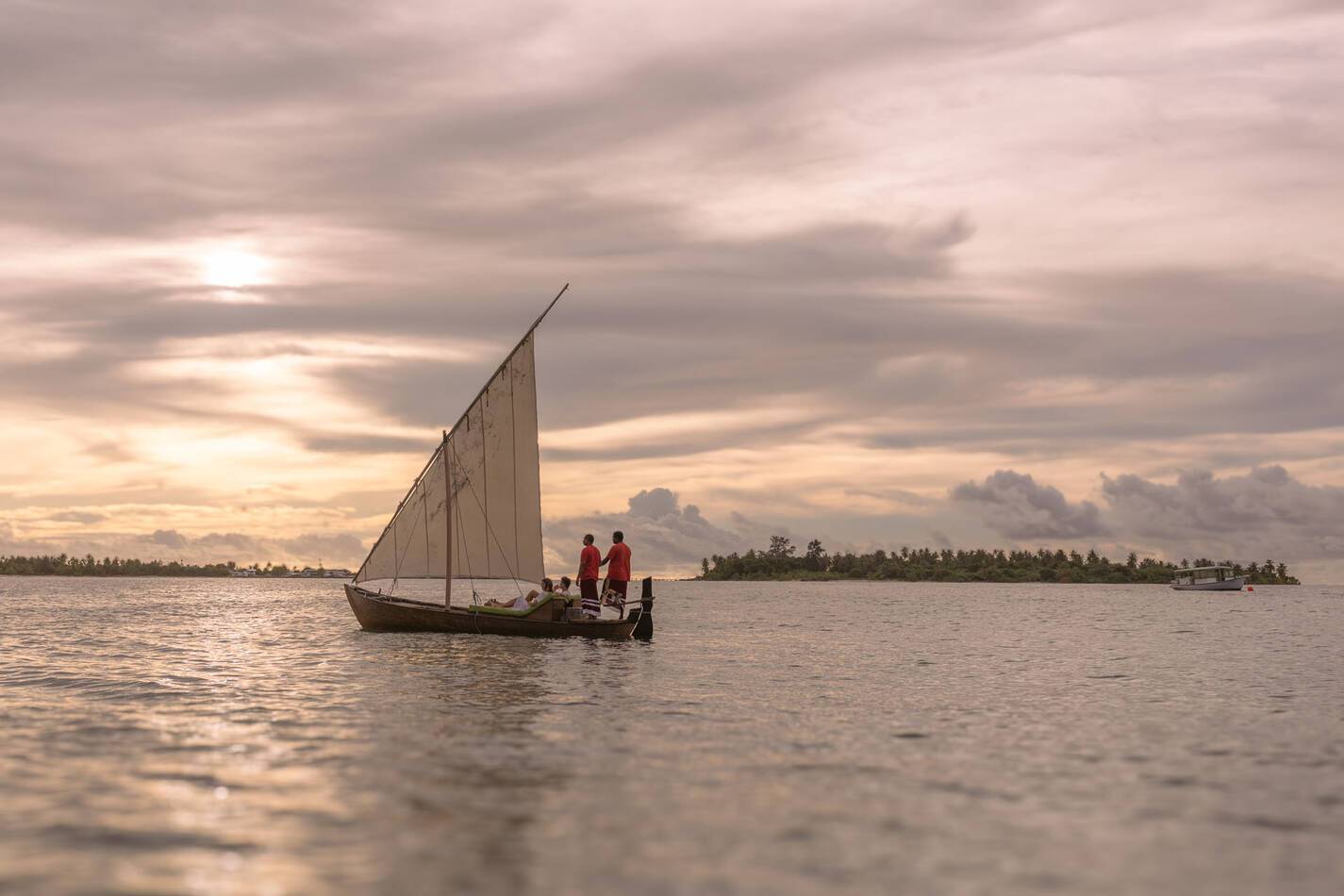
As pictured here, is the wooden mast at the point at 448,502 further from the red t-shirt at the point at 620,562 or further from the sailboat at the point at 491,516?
the red t-shirt at the point at 620,562

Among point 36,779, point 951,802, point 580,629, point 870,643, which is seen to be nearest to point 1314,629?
point 870,643

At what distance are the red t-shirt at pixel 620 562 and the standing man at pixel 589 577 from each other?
1.73 ft

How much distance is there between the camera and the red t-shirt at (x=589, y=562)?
137ft

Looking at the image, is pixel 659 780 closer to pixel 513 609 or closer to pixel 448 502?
pixel 513 609

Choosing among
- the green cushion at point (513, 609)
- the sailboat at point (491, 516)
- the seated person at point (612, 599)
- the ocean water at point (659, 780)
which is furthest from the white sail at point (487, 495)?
the ocean water at point (659, 780)

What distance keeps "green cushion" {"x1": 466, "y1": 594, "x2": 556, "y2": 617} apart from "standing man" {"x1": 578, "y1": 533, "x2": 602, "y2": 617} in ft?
4.31

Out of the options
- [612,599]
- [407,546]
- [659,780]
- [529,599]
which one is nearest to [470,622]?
[529,599]

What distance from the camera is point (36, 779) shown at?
15.1 m

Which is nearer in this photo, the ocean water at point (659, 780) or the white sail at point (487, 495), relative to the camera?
the ocean water at point (659, 780)

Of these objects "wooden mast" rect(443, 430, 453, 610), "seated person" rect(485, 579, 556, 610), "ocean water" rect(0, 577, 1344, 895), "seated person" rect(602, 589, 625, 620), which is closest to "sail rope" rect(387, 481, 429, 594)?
"wooden mast" rect(443, 430, 453, 610)

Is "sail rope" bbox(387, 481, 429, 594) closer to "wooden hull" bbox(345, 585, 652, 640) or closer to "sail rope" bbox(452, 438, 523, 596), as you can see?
"wooden hull" bbox(345, 585, 652, 640)

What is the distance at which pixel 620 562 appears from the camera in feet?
140

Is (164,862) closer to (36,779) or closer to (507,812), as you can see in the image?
(507,812)

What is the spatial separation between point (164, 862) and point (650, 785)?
6302 millimetres
